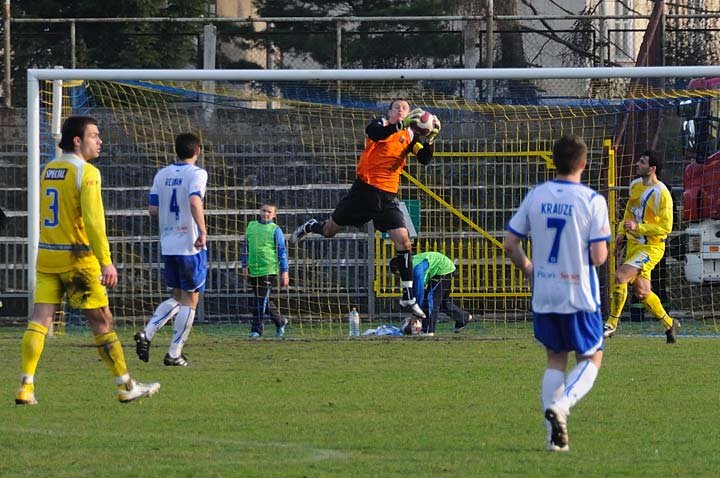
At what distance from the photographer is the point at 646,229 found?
1454 cm

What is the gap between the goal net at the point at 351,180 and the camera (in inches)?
765

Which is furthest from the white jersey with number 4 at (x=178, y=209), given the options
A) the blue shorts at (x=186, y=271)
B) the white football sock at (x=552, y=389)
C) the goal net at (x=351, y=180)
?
the goal net at (x=351, y=180)

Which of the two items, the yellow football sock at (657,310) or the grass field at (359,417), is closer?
the grass field at (359,417)

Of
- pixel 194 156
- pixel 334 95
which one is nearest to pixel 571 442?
pixel 194 156

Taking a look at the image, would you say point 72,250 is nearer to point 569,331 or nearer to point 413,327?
point 569,331

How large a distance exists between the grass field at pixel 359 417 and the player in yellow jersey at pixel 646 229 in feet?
2.88

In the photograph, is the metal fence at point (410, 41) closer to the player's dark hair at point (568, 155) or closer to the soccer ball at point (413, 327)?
the soccer ball at point (413, 327)

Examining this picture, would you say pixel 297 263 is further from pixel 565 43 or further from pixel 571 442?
pixel 571 442

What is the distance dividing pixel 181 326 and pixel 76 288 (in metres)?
2.92

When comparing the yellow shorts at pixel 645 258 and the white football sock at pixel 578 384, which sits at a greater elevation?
the yellow shorts at pixel 645 258

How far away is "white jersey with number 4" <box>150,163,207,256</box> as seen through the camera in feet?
40.1

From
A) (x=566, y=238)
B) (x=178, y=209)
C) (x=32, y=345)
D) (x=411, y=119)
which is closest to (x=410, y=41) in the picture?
(x=411, y=119)

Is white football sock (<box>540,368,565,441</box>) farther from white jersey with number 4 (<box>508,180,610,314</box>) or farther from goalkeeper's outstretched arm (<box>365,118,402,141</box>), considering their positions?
goalkeeper's outstretched arm (<box>365,118,402,141</box>)

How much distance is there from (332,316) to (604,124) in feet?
16.6
